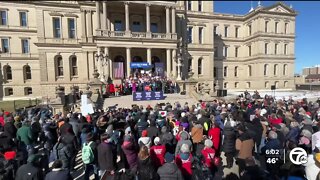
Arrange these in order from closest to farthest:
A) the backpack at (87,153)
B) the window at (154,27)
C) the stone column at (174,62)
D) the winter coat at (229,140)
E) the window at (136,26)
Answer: the backpack at (87,153)
the winter coat at (229,140)
the stone column at (174,62)
the window at (136,26)
the window at (154,27)

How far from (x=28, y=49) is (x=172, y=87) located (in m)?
29.7

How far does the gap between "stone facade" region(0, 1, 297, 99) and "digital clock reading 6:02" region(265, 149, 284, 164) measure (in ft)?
78.0

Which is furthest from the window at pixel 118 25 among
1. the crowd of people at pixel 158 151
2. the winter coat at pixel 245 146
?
the winter coat at pixel 245 146

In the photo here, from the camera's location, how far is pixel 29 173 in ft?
13.3

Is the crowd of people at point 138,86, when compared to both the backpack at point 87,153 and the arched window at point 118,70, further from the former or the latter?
the backpack at point 87,153

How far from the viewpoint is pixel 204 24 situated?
4100cm

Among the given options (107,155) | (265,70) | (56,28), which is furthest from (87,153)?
(265,70)

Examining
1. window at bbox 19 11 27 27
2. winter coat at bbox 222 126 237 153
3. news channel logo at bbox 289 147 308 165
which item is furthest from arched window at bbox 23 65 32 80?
news channel logo at bbox 289 147 308 165

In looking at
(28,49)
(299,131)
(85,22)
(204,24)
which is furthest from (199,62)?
(299,131)

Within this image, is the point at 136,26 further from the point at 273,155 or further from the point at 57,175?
the point at 57,175

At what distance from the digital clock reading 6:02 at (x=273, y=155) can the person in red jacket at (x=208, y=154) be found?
137cm

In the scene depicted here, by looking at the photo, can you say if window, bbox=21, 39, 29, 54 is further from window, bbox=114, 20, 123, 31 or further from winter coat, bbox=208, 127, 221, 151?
winter coat, bbox=208, 127, 221, 151

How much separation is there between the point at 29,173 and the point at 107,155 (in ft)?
5.60

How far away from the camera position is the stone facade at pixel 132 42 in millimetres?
31344
